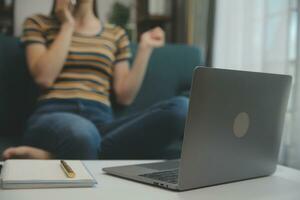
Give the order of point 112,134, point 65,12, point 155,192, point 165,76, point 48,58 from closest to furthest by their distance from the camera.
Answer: point 155,192
point 112,134
point 48,58
point 65,12
point 165,76

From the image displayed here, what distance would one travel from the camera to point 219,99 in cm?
67

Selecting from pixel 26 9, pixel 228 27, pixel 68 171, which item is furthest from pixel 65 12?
pixel 68 171

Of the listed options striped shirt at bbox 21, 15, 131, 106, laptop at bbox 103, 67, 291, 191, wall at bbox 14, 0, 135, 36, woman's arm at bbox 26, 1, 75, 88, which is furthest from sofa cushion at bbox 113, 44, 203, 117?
laptop at bbox 103, 67, 291, 191

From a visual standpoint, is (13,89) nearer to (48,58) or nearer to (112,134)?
(48,58)

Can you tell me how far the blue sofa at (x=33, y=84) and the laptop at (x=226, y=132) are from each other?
2.02ft

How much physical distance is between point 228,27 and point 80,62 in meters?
0.72

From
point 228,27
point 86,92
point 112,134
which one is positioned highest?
point 228,27

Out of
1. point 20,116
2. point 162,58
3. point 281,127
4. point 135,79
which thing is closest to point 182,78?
point 162,58

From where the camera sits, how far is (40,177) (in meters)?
0.68

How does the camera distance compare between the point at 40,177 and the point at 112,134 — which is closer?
the point at 40,177

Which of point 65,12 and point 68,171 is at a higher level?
point 65,12

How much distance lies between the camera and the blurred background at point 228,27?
147 centimetres

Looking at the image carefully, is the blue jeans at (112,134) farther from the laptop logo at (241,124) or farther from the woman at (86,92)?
the laptop logo at (241,124)

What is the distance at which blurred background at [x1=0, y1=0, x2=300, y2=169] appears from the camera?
1475 millimetres
